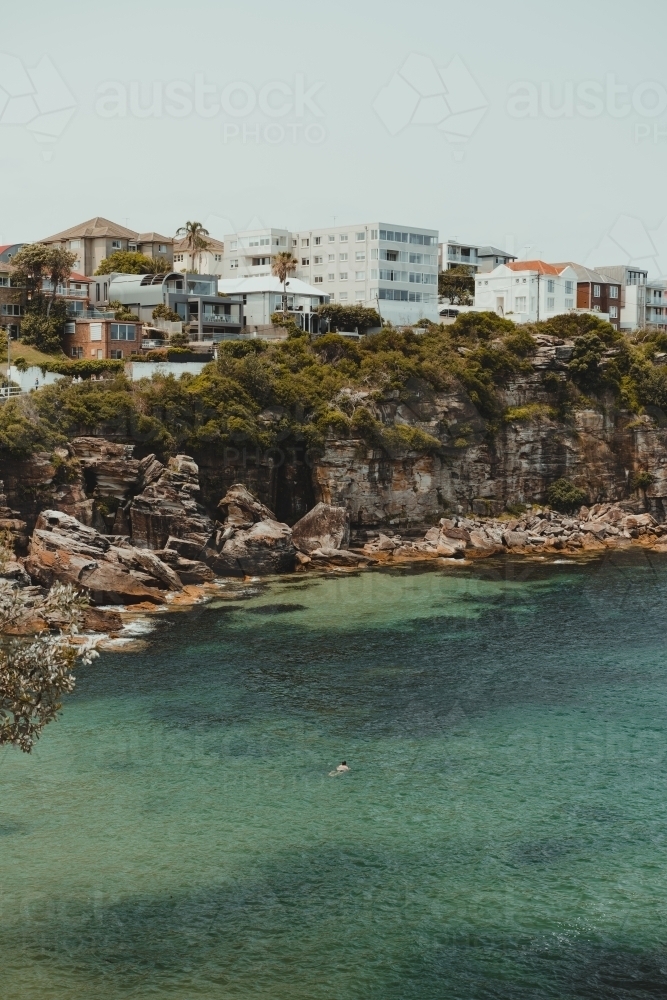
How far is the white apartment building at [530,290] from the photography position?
121562mm

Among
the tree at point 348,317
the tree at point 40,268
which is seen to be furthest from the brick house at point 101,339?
the tree at point 348,317

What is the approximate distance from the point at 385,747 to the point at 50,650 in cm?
2081

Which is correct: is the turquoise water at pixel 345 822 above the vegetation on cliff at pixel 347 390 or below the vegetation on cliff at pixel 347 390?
below

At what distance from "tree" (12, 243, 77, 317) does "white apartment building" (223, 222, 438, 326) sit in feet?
92.2

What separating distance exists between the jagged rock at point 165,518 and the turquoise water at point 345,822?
47.7 ft

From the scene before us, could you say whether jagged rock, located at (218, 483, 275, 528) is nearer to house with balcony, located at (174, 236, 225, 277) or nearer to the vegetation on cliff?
the vegetation on cliff

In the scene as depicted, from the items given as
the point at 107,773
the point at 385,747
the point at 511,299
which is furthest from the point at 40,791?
the point at 511,299

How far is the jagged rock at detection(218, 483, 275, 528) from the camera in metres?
77.7

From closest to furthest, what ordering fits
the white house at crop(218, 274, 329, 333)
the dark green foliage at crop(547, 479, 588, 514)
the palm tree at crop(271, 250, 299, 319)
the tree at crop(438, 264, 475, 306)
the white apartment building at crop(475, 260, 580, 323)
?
the dark green foliage at crop(547, 479, 588, 514) < the palm tree at crop(271, 250, 299, 319) < the white house at crop(218, 274, 329, 333) < the white apartment building at crop(475, 260, 580, 323) < the tree at crop(438, 264, 475, 306)

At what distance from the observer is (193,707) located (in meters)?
48.3

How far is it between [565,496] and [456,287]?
43.5 meters

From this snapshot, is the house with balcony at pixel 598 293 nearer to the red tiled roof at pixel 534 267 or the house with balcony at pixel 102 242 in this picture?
the red tiled roof at pixel 534 267

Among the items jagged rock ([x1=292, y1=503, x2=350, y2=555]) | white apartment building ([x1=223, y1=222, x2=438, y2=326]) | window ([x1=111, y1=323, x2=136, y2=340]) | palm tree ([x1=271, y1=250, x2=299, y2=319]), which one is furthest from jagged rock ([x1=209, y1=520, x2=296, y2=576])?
white apartment building ([x1=223, y1=222, x2=438, y2=326])

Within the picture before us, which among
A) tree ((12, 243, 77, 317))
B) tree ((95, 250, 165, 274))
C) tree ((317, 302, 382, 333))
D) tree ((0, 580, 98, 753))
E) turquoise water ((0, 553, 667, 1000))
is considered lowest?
turquoise water ((0, 553, 667, 1000))
